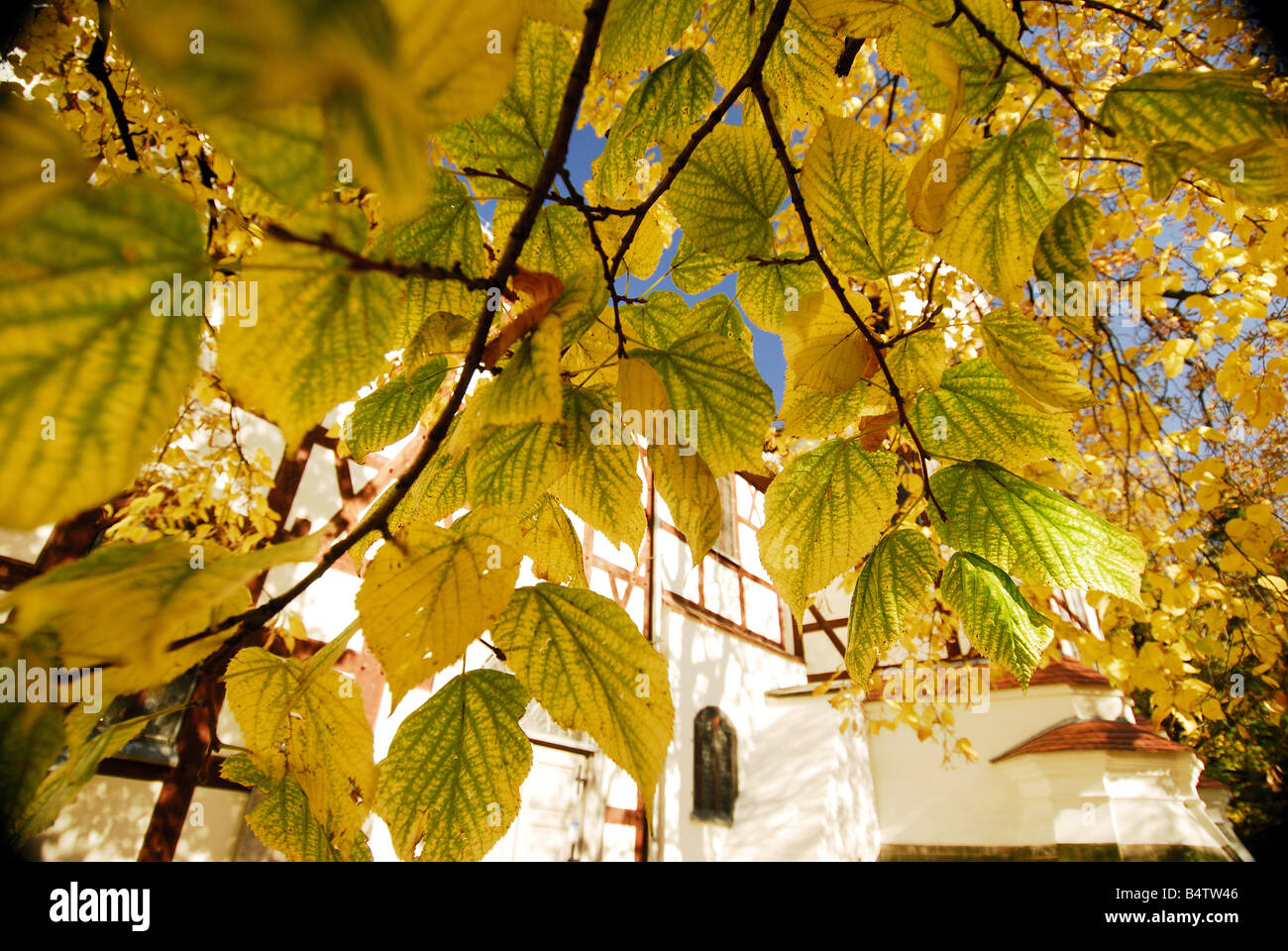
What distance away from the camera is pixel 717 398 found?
41 cm

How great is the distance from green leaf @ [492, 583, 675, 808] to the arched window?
5.11 metres

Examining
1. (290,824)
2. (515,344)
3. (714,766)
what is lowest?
Answer: (714,766)

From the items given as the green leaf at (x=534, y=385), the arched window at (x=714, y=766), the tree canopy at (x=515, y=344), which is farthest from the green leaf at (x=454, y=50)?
the arched window at (x=714, y=766)

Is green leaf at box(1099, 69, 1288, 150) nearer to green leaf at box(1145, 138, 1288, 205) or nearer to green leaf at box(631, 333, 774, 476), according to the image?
green leaf at box(1145, 138, 1288, 205)

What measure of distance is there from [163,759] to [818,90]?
3.07 meters

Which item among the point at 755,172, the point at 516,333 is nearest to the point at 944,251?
the point at 755,172

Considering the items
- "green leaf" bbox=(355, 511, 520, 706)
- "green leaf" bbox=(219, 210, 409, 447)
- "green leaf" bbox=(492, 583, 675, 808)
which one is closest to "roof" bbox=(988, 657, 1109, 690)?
"green leaf" bbox=(492, 583, 675, 808)

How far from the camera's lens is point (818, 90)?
555 millimetres

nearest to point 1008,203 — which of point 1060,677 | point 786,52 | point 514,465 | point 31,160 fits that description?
point 786,52

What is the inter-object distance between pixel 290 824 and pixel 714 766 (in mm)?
5449

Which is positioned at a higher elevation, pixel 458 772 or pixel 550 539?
pixel 550 539

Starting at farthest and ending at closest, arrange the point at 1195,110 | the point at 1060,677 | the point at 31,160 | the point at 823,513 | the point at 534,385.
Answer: the point at 1060,677, the point at 823,513, the point at 1195,110, the point at 534,385, the point at 31,160

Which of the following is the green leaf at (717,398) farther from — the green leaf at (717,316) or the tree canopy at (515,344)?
the green leaf at (717,316)

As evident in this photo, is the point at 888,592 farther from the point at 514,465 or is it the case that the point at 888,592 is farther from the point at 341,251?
the point at 341,251
